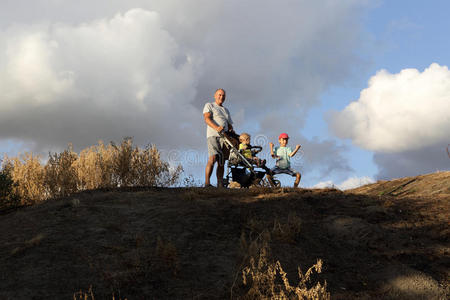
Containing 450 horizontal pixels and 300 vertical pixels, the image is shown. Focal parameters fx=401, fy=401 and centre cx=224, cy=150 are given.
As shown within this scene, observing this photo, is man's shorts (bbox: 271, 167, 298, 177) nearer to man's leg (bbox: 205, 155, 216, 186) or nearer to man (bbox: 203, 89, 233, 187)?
man (bbox: 203, 89, 233, 187)

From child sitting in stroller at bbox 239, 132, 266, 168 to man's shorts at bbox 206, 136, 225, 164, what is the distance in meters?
0.47

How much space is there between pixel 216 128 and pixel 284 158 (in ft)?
8.65

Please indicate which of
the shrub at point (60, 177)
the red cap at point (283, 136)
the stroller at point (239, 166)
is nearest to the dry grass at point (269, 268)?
the stroller at point (239, 166)

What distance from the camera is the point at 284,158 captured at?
1050 cm

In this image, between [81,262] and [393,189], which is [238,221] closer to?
[81,262]

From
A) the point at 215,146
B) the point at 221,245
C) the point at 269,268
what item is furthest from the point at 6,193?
the point at 269,268

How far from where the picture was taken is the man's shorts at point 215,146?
349 inches

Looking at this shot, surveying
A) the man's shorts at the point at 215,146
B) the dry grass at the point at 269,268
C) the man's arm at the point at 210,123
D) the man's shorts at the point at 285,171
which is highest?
the man's arm at the point at 210,123

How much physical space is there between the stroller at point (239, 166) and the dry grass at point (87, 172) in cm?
241

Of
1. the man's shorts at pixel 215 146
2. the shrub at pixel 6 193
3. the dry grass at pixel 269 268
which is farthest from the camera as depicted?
the shrub at pixel 6 193

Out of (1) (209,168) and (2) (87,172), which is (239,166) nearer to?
(1) (209,168)

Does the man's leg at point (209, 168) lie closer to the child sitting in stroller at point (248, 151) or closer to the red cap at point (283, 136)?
the child sitting in stroller at point (248, 151)

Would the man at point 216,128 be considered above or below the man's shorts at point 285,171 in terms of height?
above

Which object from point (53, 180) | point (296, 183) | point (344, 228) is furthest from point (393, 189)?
point (53, 180)
